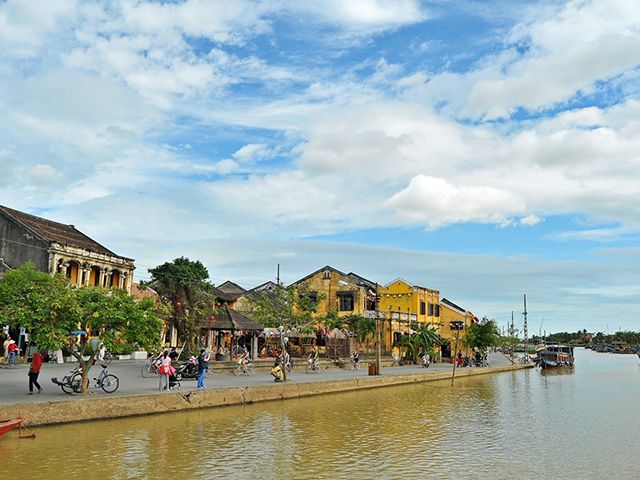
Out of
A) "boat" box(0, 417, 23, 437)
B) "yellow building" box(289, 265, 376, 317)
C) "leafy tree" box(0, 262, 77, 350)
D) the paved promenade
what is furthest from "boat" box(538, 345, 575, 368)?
"boat" box(0, 417, 23, 437)

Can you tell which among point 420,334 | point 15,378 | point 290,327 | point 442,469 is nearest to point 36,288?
point 15,378

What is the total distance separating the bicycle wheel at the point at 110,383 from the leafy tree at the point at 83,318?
1.20m

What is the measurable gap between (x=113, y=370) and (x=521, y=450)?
69.5ft

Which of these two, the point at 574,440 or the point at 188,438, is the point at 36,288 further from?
the point at 574,440

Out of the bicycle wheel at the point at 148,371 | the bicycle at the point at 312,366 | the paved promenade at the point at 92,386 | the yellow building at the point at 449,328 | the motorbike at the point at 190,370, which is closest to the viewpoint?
the paved promenade at the point at 92,386

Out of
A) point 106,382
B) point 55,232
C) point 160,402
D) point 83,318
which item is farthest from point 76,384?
point 55,232

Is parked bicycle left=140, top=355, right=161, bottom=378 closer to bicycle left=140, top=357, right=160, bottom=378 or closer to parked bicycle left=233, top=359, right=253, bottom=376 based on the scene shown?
bicycle left=140, top=357, right=160, bottom=378

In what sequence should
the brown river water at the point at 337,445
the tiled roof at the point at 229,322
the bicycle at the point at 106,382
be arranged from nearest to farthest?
the brown river water at the point at 337,445 < the bicycle at the point at 106,382 < the tiled roof at the point at 229,322

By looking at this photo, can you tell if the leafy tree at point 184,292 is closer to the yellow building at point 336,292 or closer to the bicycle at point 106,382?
the bicycle at point 106,382


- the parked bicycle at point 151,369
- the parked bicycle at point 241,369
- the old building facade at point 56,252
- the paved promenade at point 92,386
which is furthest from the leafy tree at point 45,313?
the old building facade at point 56,252

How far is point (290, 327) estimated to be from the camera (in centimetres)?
4634

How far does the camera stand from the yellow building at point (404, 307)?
58.6 m

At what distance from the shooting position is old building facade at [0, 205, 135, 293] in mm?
38562

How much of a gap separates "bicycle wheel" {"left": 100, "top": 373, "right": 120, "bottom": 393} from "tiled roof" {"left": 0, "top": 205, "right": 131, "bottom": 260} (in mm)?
19033
